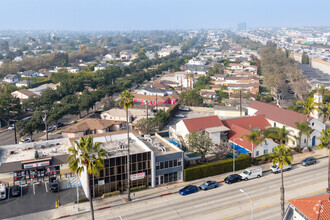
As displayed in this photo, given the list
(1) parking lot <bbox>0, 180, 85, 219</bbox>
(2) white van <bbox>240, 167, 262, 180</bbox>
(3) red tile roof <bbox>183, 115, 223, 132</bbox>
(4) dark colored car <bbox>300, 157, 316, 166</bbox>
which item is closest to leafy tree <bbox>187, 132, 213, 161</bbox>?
(2) white van <bbox>240, 167, 262, 180</bbox>

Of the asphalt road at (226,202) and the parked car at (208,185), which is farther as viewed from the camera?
the parked car at (208,185)

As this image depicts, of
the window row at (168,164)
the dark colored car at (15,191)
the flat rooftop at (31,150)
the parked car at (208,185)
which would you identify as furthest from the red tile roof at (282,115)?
the dark colored car at (15,191)

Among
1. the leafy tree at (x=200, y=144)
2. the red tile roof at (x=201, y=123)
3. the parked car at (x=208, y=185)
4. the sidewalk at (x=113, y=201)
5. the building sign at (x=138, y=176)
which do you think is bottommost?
the sidewalk at (x=113, y=201)

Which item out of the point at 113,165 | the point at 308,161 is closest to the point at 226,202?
the point at 113,165

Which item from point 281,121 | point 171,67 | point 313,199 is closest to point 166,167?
point 313,199

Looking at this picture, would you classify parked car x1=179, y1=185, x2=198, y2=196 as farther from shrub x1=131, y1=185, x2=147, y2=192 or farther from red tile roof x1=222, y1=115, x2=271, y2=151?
red tile roof x1=222, y1=115, x2=271, y2=151

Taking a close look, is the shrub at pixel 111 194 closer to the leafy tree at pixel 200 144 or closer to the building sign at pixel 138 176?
the building sign at pixel 138 176
